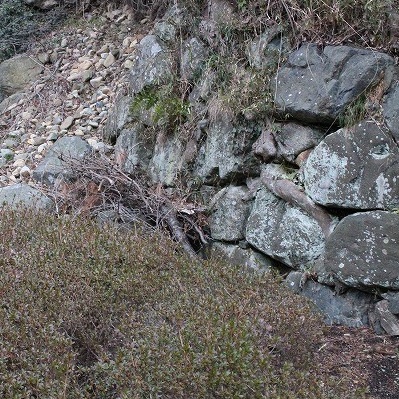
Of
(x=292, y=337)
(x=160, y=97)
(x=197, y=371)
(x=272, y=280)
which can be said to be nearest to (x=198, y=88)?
(x=160, y=97)

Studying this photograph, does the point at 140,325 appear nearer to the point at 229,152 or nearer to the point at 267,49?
the point at 229,152

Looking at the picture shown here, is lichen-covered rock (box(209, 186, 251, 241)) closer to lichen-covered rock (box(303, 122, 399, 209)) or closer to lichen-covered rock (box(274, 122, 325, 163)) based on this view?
lichen-covered rock (box(274, 122, 325, 163))

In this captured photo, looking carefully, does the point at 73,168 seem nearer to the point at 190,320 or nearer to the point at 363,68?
the point at 363,68

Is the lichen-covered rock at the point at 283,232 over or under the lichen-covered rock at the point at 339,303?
over

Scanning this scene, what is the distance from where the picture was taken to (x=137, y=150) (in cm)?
674

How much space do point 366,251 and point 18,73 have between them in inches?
234

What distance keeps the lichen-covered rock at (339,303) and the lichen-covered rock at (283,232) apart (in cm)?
17

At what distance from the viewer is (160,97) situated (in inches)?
257

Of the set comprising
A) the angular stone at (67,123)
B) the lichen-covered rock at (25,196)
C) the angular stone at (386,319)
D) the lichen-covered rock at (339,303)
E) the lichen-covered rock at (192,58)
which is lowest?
the lichen-covered rock at (339,303)

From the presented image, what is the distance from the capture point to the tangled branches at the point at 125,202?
19.3 ft

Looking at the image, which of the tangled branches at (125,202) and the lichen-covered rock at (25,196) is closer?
the tangled branches at (125,202)

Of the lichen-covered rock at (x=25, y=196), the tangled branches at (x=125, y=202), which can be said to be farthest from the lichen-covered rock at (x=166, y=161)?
the lichen-covered rock at (x=25, y=196)

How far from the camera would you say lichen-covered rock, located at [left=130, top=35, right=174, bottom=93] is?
6.65 m

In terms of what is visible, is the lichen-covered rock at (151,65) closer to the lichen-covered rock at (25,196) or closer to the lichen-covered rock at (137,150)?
the lichen-covered rock at (137,150)
